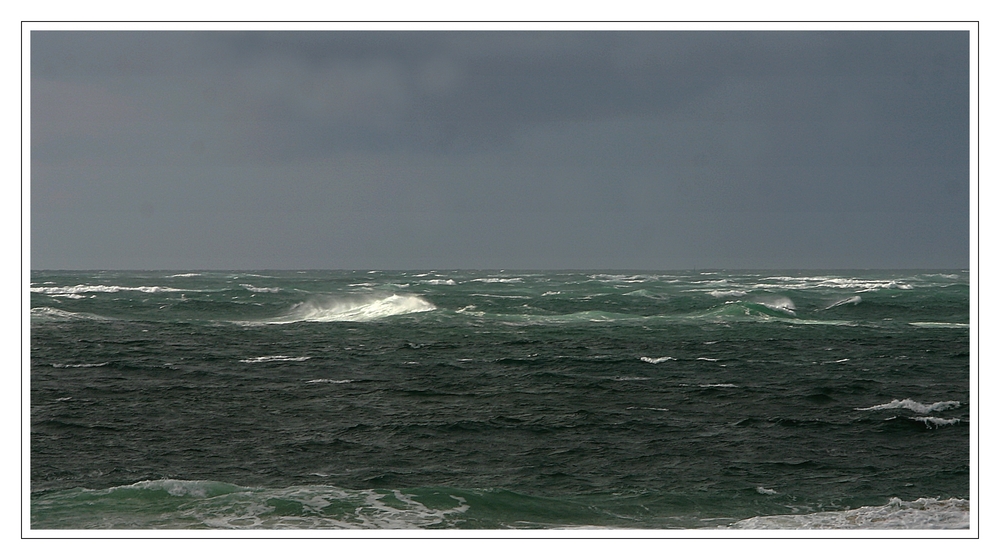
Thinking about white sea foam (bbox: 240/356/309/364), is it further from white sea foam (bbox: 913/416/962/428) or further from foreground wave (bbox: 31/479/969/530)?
white sea foam (bbox: 913/416/962/428)

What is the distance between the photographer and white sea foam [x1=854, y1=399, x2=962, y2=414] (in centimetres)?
1321

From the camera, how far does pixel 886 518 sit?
325 inches

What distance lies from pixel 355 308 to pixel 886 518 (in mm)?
26386

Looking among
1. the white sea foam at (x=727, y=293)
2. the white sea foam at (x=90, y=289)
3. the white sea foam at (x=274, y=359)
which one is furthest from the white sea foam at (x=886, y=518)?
the white sea foam at (x=90, y=289)

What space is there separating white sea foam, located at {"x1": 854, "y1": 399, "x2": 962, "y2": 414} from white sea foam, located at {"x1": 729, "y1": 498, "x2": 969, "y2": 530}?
4.78 metres

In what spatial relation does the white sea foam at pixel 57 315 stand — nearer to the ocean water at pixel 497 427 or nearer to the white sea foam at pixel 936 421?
the ocean water at pixel 497 427

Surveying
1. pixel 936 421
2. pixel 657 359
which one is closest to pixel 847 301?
pixel 657 359

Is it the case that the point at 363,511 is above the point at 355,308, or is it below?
below

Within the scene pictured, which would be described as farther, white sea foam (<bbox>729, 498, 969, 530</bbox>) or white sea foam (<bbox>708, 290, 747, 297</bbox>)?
→ white sea foam (<bbox>708, 290, 747, 297</bbox>)

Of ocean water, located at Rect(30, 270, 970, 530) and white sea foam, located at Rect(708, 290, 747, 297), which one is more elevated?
white sea foam, located at Rect(708, 290, 747, 297)

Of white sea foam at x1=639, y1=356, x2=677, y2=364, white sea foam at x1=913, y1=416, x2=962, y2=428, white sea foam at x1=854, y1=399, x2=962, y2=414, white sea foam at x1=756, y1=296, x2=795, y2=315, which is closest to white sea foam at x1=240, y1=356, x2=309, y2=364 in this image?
white sea foam at x1=639, y1=356, x2=677, y2=364

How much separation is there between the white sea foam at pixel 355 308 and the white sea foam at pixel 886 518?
69.7 ft

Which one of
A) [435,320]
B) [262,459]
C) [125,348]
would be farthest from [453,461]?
[435,320]

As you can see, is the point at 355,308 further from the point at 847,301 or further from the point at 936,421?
the point at 936,421
